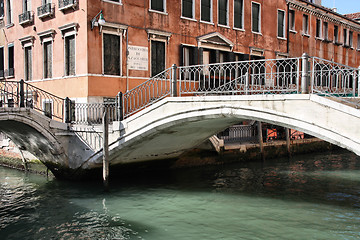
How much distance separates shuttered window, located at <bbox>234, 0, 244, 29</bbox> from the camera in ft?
51.8

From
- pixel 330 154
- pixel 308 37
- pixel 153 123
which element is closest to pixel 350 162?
pixel 330 154

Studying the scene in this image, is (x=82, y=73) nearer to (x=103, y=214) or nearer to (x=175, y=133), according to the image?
(x=175, y=133)

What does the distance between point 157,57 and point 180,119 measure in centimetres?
454

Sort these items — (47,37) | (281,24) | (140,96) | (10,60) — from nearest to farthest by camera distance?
(140,96), (47,37), (10,60), (281,24)

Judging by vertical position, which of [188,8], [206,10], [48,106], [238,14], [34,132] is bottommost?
[34,132]

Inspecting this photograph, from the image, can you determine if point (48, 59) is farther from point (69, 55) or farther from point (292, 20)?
point (292, 20)

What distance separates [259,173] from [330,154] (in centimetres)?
702

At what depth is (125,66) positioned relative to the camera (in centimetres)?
1196

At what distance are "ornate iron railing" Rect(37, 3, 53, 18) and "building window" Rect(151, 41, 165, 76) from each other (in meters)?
3.50

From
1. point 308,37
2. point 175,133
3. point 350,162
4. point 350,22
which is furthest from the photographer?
point 350,22

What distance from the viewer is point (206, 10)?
14539 millimetres

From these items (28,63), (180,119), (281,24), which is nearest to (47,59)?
(28,63)

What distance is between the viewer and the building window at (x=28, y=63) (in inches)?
549

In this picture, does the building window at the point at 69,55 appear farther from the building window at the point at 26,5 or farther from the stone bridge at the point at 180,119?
the building window at the point at 26,5
